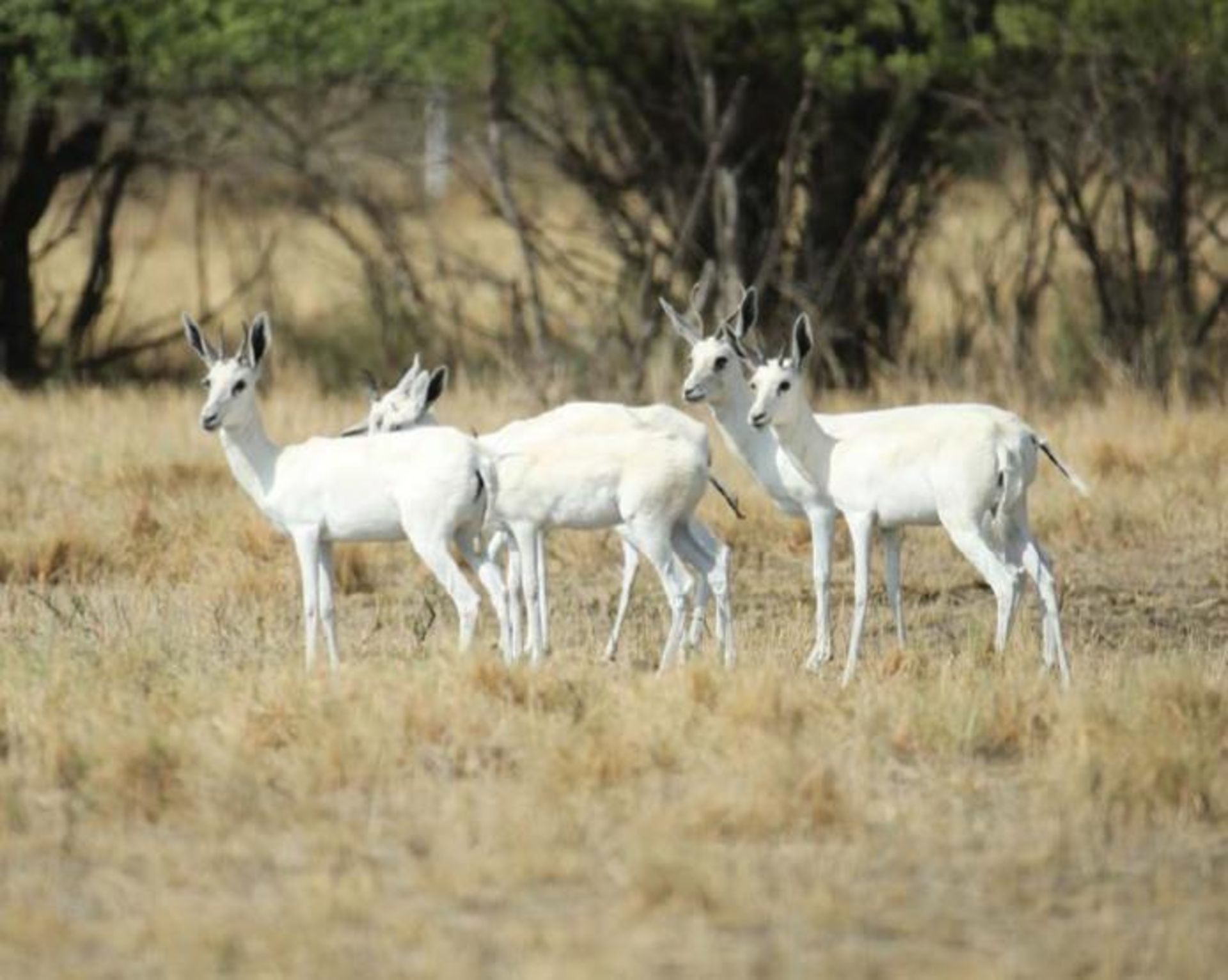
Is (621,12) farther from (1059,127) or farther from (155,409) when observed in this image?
(155,409)

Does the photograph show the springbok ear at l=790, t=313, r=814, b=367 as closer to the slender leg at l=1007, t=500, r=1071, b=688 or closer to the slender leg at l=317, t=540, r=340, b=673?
the slender leg at l=1007, t=500, r=1071, b=688

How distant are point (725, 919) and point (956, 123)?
48.2 feet

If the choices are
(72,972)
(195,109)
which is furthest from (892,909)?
(195,109)

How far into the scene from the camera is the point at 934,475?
10523 mm

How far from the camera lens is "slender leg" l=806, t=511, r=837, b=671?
10.5 m

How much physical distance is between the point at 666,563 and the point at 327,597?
51.5 inches

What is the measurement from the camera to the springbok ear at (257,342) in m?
10.6

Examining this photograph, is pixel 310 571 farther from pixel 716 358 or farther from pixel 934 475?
pixel 934 475

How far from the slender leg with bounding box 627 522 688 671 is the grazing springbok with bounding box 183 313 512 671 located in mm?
567

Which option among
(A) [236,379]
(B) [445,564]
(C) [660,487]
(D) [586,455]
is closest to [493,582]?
(B) [445,564]

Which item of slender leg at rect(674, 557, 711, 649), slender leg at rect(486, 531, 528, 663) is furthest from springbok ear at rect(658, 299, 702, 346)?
slender leg at rect(486, 531, 528, 663)

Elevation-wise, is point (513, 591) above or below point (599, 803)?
above

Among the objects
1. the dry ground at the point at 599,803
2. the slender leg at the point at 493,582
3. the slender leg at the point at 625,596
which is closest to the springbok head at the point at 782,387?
the slender leg at the point at 625,596

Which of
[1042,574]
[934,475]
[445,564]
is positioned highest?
[934,475]
